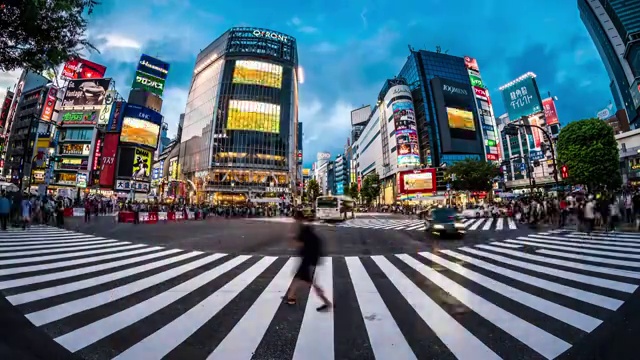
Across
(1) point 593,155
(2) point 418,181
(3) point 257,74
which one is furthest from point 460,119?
(3) point 257,74

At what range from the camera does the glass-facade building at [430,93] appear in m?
73.1

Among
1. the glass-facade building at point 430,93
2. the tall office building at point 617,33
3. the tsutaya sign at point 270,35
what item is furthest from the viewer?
the tsutaya sign at point 270,35

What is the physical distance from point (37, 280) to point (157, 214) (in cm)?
2257

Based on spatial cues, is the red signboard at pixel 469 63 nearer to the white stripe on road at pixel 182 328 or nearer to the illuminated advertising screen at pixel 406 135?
the illuminated advertising screen at pixel 406 135

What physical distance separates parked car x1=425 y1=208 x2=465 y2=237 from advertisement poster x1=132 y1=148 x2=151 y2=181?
210ft

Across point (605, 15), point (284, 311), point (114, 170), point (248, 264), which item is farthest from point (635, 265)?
point (605, 15)

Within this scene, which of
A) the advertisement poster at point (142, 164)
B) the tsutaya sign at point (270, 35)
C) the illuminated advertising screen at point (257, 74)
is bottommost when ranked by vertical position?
the advertisement poster at point (142, 164)

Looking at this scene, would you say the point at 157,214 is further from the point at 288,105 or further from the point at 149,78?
the point at 149,78

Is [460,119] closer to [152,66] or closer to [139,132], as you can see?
[139,132]

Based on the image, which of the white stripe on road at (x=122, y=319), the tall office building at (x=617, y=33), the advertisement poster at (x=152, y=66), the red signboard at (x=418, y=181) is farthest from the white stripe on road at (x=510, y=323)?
the advertisement poster at (x=152, y=66)

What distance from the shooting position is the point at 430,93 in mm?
76812

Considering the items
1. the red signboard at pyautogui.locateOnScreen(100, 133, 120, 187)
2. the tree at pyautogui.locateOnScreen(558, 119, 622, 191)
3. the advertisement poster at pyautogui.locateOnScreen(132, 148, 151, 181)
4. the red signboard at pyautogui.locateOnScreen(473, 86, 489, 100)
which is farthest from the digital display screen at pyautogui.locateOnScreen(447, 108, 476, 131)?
the red signboard at pyautogui.locateOnScreen(100, 133, 120, 187)

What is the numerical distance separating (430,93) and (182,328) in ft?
278

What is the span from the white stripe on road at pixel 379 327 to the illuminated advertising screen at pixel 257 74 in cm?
7822
